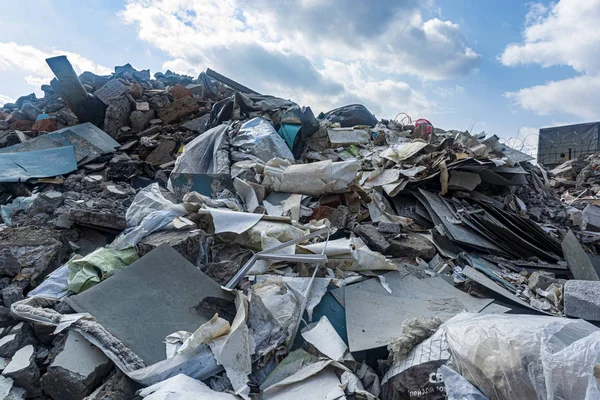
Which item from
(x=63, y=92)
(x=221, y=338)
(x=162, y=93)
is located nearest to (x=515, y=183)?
(x=221, y=338)

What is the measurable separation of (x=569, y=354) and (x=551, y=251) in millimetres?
3549

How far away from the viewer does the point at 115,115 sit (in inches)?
267

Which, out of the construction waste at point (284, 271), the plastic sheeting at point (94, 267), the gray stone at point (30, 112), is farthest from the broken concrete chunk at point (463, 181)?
the gray stone at point (30, 112)

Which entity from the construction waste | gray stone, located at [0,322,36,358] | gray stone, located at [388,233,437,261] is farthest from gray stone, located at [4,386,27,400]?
gray stone, located at [388,233,437,261]

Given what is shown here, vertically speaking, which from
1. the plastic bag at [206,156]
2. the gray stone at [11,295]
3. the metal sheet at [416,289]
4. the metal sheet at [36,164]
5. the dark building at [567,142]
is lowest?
the gray stone at [11,295]

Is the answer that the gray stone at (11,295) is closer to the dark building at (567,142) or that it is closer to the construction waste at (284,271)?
the construction waste at (284,271)

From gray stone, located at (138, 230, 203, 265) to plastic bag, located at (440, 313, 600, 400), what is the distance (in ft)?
6.54

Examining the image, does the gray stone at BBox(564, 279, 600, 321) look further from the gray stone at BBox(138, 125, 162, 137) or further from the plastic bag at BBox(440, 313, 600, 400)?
the gray stone at BBox(138, 125, 162, 137)

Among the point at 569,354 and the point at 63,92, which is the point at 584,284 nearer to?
the point at 569,354

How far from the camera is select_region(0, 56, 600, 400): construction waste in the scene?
188cm

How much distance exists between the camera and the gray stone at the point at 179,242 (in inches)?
115

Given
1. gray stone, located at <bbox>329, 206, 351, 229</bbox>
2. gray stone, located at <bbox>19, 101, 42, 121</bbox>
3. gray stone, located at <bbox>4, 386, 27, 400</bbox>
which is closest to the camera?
gray stone, located at <bbox>4, 386, 27, 400</bbox>

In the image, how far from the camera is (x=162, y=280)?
261 cm

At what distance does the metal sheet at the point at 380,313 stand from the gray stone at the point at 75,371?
143 centimetres
